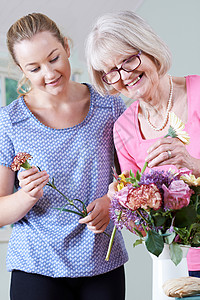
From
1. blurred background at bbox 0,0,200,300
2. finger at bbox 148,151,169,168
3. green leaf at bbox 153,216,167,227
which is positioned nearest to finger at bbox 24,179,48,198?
finger at bbox 148,151,169,168

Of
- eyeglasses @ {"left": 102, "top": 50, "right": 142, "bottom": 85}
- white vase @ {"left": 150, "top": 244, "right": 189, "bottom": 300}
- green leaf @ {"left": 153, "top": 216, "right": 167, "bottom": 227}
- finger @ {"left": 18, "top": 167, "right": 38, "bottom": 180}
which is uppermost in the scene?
eyeglasses @ {"left": 102, "top": 50, "right": 142, "bottom": 85}

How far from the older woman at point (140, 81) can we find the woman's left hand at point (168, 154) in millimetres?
143

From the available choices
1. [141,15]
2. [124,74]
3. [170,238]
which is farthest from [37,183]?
[141,15]

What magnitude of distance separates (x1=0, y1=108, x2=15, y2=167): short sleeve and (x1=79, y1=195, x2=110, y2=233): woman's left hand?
1.05 ft

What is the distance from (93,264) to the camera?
151cm

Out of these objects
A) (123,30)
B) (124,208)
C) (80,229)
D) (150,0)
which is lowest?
(80,229)

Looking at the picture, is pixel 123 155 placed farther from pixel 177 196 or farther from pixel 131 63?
pixel 177 196

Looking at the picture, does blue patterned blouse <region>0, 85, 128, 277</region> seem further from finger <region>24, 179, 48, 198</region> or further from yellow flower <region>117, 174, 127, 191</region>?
yellow flower <region>117, 174, 127, 191</region>

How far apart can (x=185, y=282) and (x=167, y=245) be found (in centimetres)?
9

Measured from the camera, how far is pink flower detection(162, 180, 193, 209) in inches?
38.7

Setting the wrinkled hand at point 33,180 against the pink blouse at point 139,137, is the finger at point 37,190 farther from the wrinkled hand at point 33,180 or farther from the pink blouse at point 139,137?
the pink blouse at point 139,137

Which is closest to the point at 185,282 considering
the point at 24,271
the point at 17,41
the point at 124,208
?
the point at 124,208

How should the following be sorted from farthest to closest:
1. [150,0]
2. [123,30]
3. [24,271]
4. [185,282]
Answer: [150,0], [24,271], [123,30], [185,282]

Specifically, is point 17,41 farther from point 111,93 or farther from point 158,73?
point 158,73
